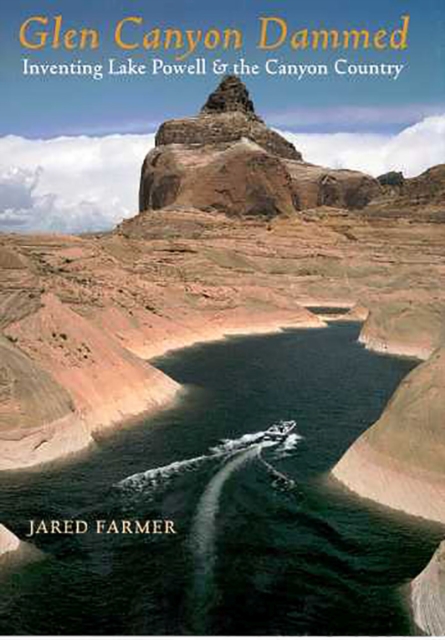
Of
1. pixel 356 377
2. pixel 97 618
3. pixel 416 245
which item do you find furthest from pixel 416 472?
pixel 416 245

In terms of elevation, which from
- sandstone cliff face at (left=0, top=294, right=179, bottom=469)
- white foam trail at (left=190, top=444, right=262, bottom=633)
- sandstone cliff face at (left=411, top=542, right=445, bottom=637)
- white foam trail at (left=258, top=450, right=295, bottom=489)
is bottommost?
white foam trail at (left=258, top=450, right=295, bottom=489)

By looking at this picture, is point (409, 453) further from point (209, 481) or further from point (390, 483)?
point (209, 481)

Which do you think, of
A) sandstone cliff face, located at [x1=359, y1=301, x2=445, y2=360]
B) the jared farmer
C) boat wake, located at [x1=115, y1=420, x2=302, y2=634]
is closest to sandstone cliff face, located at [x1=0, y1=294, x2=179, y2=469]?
boat wake, located at [x1=115, y1=420, x2=302, y2=634]

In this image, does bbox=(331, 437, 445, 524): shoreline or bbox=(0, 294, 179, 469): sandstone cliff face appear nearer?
bbox=(331, 437, 445, 524): shoreline

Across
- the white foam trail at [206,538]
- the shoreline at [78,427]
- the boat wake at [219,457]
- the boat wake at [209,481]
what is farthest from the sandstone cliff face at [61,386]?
the white foam trail at [206,538]

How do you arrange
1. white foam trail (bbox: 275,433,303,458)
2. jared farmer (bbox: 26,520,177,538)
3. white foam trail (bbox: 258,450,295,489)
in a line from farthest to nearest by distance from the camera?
white foam trail (bbox: 275,433,303,458) → white foam trail (bbox: 258,450,295,489) → jared farmer (bbox: 26,520,177,538)

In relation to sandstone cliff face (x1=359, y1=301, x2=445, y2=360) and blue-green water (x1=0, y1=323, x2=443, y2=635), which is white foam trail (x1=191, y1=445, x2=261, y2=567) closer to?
blue-green water (x1=0, y1=323, x2=443, y2=635)
